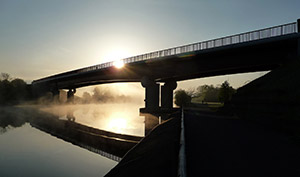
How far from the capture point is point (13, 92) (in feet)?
345

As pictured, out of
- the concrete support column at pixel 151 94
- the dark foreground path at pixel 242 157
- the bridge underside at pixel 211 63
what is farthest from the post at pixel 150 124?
the concrete support column at pixel 151 94

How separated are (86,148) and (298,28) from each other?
116 feet

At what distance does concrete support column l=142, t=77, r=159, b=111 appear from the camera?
54.1 m

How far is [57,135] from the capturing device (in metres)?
24.1

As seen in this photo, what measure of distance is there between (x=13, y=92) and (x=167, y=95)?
9615 centimetres

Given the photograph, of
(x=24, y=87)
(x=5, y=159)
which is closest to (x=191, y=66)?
(x=5, y=159)

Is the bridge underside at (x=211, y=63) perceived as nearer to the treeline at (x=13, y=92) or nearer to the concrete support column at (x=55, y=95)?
the concrete support column at (x=55, y=95)

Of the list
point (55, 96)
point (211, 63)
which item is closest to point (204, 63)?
point (211, 63)

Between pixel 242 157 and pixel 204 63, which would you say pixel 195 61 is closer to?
pixel 204 63

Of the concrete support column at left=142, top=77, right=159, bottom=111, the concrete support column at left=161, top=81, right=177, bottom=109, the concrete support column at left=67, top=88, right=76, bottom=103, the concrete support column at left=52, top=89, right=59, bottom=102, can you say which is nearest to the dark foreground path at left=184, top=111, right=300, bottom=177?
the concrete support column at left=142, top=77, right=159, bottom=111

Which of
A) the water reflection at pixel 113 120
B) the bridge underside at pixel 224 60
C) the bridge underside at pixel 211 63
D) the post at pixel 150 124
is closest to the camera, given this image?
the post at pixel 150 124

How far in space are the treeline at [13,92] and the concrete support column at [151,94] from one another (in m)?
88.9

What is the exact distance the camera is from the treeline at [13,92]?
102 meters

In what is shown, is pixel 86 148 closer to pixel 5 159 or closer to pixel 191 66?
pixel 5 159
